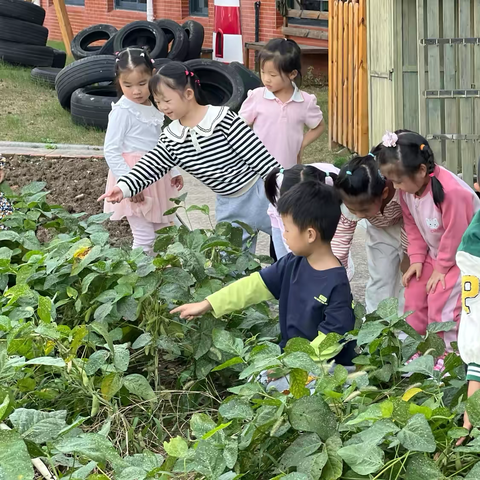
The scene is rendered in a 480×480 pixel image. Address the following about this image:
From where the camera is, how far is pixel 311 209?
10.1 ft

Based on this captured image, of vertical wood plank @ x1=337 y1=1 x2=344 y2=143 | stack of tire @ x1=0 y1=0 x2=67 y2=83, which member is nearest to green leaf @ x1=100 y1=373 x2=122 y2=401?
vertical wood plank @ x1=337 y1=1 x2=344 y2=143

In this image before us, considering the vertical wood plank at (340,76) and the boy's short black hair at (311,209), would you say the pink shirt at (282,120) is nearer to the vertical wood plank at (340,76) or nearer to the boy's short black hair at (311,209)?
the boy's short black hair at (311,209)

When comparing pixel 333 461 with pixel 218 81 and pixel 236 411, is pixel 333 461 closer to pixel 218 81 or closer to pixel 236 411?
pixel 236 411

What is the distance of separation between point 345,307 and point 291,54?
252 cm

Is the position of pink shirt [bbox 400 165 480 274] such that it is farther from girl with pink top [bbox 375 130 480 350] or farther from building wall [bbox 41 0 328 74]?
building wall [bbox 41 0 328 74]

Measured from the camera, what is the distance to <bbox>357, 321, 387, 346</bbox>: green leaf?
2604 millimetres

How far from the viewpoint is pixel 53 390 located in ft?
9.48

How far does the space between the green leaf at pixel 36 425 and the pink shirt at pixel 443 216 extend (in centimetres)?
199

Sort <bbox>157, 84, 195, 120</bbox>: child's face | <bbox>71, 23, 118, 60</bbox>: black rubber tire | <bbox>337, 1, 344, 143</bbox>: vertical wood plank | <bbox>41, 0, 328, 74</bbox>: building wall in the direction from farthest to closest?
<bbox>41, 0, 328, 74</bbox>: building wall
<bbox>71, 23, 118, 60</bbox>: black rubber tire
<bbox>337, 1, 344, 143</bbox>: vertical wood plank
<bbox>157, 84, 195, 120</bbox>: child's face

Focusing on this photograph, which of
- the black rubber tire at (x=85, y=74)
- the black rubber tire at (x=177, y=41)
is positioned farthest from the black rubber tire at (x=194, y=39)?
the black rubber tire at (x=85, y=74)

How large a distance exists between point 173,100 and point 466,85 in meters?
3.32

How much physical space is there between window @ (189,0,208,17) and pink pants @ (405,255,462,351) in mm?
15005

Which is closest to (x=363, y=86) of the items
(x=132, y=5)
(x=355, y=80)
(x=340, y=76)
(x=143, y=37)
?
(x=355, y=80)

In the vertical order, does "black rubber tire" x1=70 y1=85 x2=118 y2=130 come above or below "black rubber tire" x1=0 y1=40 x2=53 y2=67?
below
